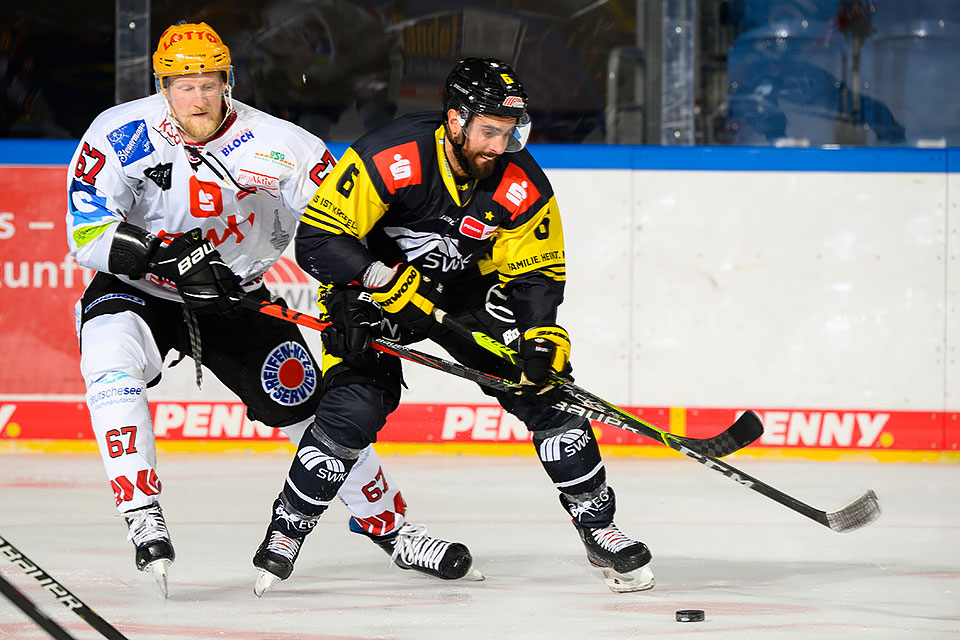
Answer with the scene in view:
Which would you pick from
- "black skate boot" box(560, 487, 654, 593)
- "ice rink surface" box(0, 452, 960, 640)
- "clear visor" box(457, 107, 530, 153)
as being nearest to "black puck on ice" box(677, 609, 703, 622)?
"ice rink surface" box(0, 452, 960, 640)

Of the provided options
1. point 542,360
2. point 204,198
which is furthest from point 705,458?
point 204,198

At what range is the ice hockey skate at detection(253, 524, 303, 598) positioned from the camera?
285 cm

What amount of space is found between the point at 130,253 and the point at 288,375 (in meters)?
0.50

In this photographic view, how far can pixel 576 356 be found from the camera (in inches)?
197

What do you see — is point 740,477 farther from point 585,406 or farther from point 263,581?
point 263,581

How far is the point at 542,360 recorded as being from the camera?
2.87 metres

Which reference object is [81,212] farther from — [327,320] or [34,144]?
[34,144]

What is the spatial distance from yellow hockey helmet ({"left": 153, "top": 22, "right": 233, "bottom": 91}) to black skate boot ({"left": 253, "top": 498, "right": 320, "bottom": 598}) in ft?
3.31

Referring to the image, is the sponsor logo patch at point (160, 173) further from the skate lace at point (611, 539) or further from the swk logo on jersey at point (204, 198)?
the skate lace at point (611, 539)

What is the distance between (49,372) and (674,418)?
2361mm

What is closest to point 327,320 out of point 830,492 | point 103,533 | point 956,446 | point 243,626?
point 243,626

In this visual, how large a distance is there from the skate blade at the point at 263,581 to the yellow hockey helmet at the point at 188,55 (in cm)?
115

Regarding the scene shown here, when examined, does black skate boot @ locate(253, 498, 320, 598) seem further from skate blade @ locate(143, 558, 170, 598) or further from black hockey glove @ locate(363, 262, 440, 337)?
black hockey glove @ locate(363, 262, 440, 337)

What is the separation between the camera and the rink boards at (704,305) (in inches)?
195
